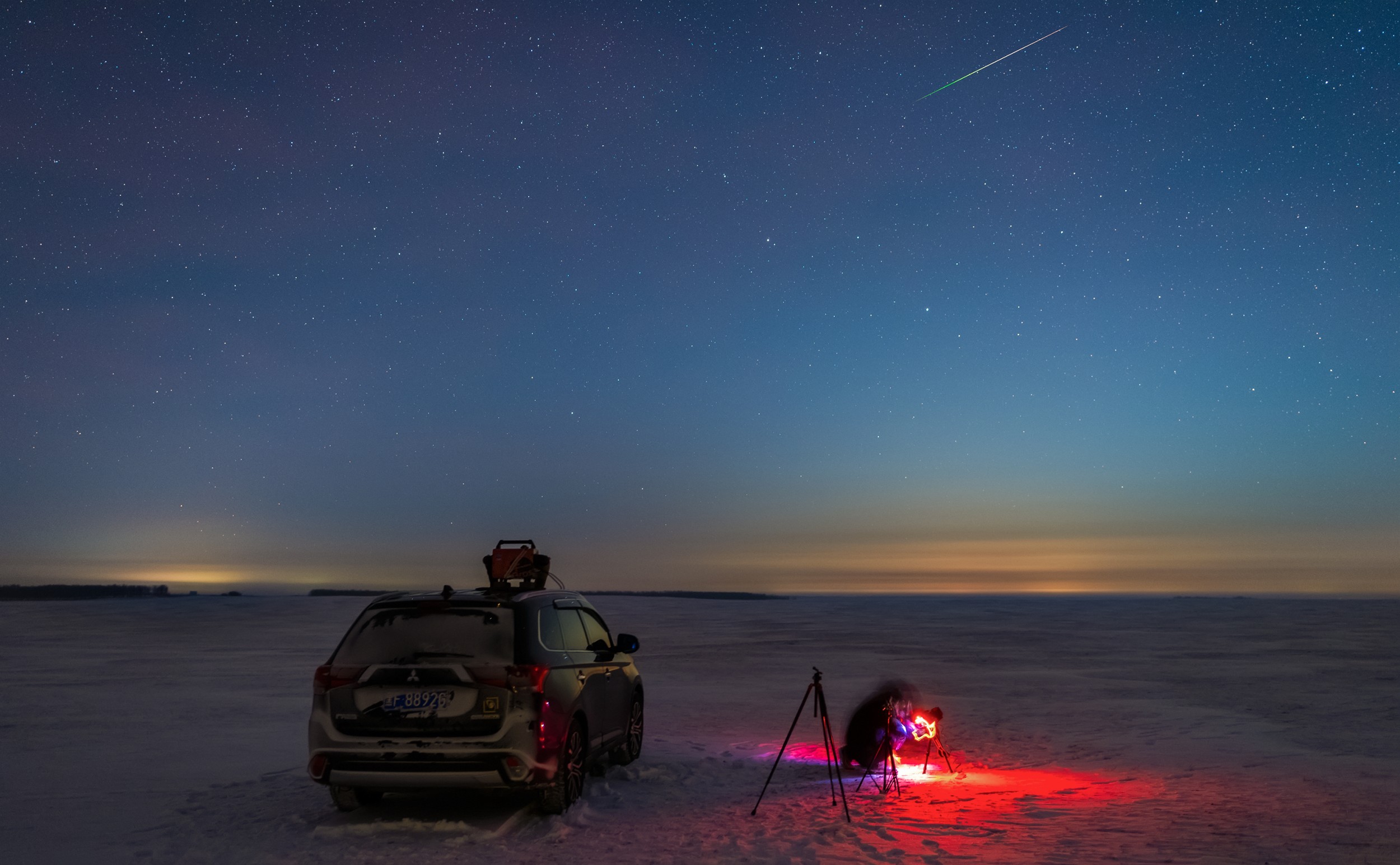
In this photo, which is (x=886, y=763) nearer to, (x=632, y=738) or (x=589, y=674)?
(x=632, y=738)

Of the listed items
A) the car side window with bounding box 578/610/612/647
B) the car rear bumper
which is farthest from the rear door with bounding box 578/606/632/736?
the car rear bumper

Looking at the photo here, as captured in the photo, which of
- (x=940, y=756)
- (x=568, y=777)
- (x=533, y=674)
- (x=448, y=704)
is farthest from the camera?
(x=940, y=756)

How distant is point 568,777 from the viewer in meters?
8.48

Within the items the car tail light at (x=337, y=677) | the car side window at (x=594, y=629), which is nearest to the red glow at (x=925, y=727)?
the car side window at (x=594, y=629)

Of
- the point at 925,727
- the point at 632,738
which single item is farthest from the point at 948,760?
the point at 632,738

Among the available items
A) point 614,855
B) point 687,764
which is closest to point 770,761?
point 687,764

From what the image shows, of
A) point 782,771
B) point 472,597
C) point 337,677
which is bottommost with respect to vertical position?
point 782,771

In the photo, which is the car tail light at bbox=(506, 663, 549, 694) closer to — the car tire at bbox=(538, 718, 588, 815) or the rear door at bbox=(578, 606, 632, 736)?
the car tire at bbox=(538, 718, 588, 815)

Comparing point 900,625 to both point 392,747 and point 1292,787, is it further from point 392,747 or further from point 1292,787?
point 392,747

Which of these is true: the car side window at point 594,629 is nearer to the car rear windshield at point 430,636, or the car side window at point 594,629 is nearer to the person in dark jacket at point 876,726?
the car rear windshield at point 430,636

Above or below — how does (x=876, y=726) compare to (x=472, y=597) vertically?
below

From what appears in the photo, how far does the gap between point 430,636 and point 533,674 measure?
0.97 metres

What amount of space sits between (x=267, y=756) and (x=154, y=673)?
13200 mm

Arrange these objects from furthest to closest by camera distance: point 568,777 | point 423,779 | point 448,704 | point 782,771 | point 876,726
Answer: point 782,771 < point 876,726 < point 568,777 < point 448,704 < point 423,779
